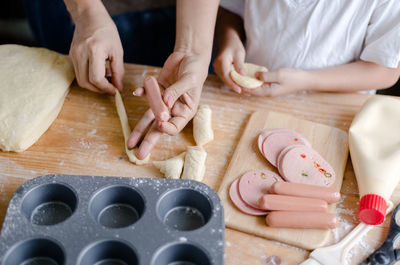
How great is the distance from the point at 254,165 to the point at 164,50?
115 centimetres

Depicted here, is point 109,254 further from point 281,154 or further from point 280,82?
point 280,82

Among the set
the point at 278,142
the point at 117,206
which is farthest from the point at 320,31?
the point at 117,206

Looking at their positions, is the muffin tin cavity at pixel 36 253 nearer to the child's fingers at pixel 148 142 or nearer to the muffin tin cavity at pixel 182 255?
the muffin tin cavity at pixel 182 255

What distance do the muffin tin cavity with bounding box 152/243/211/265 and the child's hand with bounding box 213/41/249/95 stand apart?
645 mm

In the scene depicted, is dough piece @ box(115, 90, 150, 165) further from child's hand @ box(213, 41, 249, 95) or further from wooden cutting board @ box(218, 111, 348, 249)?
child's hand @ box(213, 41, 249, 95)

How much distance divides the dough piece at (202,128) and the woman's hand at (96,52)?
32cm

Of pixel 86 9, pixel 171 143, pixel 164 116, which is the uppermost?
pixel 86 9

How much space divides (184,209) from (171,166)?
0.17 metres

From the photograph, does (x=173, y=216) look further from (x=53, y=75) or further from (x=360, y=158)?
(x=53, y=75)

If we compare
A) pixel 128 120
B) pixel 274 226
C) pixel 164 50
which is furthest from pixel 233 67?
pixel 164 50

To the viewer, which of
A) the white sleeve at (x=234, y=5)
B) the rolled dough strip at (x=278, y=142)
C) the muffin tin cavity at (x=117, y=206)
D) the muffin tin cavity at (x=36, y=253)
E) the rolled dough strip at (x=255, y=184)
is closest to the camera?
the muffin tin cavity at (x=36, y=253)

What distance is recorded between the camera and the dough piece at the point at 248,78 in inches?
50.8

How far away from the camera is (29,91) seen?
1251 mm

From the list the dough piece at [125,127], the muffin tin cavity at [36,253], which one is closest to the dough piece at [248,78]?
the dough piece at [125,127]
